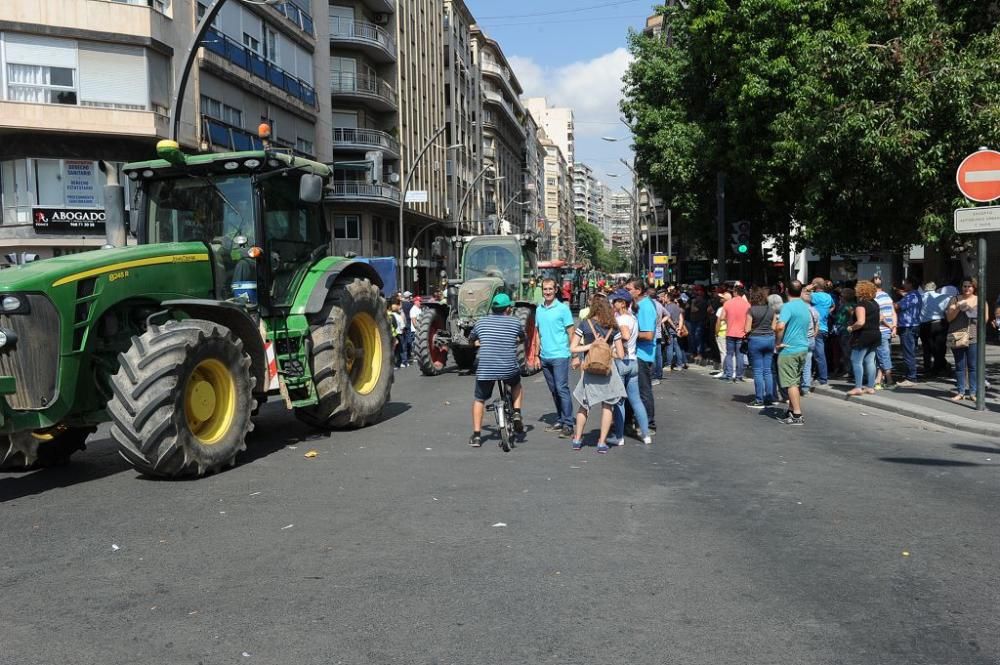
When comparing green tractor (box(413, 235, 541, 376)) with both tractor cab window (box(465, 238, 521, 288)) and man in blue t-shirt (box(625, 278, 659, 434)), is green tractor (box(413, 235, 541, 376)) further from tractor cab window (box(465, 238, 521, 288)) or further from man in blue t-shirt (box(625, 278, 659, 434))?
man in blue t-shirt (box(625, 278, 659, 434))

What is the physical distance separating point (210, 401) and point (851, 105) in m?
11.6

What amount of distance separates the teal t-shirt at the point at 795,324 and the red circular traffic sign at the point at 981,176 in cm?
251

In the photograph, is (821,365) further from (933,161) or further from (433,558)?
(433,558)

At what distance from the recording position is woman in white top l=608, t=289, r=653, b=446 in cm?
971

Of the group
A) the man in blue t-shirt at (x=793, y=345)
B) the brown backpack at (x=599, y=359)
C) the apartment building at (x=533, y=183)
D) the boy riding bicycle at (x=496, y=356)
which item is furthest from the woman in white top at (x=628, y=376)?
the apartment building at (x=533, y=183)

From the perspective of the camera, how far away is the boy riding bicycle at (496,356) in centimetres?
966

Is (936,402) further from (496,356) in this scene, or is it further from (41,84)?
(41,84)

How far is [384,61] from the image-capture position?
49812 millimetres

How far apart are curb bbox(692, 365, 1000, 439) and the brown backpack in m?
4.68

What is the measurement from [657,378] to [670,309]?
7.47 feet

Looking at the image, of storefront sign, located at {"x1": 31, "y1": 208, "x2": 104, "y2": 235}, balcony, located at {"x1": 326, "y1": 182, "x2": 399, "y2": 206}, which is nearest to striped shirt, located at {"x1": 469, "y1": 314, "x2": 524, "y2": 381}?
storefront sign, located at {"x1": 31, "y1": 208, "x2": 104, "y2": 235}

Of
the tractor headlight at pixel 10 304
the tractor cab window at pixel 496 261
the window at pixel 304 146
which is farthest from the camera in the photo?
the window at pixel 304 146

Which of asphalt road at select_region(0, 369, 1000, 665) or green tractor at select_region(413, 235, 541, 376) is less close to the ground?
green tractor at select_region(413, 235, 541, 376)

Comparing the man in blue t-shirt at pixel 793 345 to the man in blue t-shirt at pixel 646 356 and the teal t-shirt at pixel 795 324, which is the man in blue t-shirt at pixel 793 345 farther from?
the man in blue t-shirt at pixel 646 356
